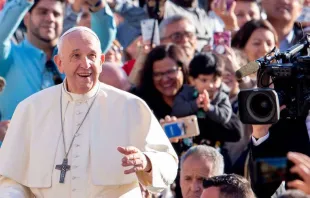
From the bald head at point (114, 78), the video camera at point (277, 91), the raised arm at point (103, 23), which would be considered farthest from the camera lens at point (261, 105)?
the raised arm at point (103, 23)

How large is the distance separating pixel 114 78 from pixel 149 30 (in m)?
0.97

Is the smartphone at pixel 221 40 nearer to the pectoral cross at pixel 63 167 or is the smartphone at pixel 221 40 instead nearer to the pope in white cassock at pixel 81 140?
the pope in white cassock at pixel 81 140

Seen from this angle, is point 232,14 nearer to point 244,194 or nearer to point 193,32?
point 193,32

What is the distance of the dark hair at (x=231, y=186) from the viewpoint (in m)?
6.95

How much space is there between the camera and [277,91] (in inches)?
267

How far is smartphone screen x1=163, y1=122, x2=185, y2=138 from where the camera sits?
9875mm

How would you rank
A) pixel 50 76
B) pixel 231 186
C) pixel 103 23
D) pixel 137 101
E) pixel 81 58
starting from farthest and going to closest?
pixel 103 23, pixel 50 76, pixel 137 101, pixel 81 58, pixel 231 186

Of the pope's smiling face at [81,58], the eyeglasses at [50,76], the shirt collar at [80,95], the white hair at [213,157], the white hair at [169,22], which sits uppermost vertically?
the white hair at [169,22]

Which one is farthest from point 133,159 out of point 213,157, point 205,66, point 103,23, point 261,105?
point 103,23

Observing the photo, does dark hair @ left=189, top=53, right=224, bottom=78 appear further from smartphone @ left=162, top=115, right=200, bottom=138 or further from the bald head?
smartphone @ left=162, top=115, right=200, bottom=138

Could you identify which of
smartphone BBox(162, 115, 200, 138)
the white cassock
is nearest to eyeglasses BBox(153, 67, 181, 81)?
smartphone BBox(162, 115, 200, 138)

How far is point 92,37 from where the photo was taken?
807 cm

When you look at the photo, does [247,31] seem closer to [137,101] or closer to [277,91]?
[137,101]

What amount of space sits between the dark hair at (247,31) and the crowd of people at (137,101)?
0.5 inches
